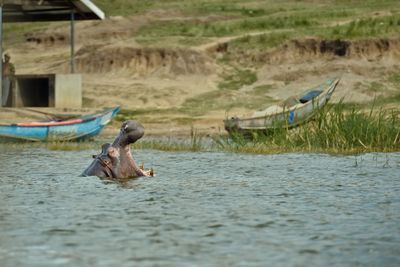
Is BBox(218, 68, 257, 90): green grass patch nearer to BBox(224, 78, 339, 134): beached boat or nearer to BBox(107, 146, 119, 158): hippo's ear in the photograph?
BBox(224, 78, 339, 134): beached boat

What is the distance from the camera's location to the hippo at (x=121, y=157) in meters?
14.7

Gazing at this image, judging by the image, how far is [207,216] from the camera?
1141cm

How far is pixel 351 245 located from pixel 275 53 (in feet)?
103

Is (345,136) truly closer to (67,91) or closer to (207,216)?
(207,216)

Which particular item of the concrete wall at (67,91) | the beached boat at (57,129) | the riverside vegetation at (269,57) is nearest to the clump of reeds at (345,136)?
the riverside vegetation at (269,57)

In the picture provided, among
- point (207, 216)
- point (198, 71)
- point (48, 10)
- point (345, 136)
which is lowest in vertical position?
point (207, 216)

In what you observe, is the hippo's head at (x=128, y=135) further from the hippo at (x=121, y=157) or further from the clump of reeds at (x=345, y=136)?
the clump of reeds at (x=345, y=136)

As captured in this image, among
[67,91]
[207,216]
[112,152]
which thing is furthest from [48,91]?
[207,216]

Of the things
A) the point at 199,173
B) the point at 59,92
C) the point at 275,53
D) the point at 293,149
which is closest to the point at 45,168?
the point at 199,173

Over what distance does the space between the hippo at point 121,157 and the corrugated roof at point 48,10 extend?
15100 millimetres

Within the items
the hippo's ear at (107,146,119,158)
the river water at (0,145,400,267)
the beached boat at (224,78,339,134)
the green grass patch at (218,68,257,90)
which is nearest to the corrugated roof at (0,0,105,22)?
the beached boat at (224,78,339,134)

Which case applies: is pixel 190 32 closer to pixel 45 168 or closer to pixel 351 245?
pixel 45 168

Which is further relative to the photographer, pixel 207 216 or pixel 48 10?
pixel 48 10

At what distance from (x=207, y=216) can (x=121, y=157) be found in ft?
12.3
